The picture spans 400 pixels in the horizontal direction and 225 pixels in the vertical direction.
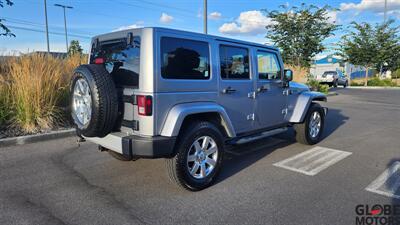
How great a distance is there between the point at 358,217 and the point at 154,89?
2.61m

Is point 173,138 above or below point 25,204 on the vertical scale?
above

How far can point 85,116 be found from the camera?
3762mm

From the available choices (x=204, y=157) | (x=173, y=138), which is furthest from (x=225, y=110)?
(x=173, y=138)

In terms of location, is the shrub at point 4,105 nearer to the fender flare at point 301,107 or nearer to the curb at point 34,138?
the curb at point 34,138

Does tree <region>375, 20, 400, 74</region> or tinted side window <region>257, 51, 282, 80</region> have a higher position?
tree <region>375, 20, 400, 74</region>

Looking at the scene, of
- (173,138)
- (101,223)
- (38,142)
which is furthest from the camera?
(38,142)

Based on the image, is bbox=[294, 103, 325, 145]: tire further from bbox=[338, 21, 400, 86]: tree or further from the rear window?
bbox=[338, 21, 400, 86]: tree

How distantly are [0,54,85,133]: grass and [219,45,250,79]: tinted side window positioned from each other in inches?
174

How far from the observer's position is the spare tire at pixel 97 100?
339 cm

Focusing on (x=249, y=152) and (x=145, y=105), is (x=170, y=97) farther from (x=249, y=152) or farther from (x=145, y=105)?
(x=249, y=152)

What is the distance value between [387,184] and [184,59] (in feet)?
10.5

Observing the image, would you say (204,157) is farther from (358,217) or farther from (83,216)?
(358,217)

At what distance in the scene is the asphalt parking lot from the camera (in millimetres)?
3158

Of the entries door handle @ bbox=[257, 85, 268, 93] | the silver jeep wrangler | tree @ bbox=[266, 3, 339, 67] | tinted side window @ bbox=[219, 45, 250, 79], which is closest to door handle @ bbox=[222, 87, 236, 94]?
the silver jeep wrangler
